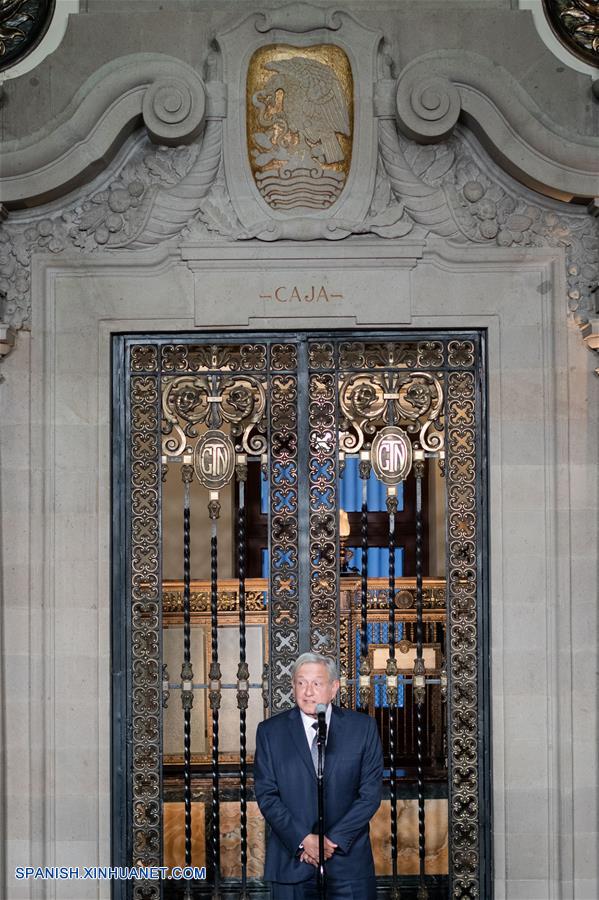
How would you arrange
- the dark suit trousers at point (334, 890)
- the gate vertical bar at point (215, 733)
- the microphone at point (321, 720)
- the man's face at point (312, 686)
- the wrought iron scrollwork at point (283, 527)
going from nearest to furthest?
the microphone at point (321, 720)
the man's face at point (312, 686)
the dark suit trousers at point (334, 890)
the gate vertical bar at point (215, 733)
the wrought iron scrollwork at point (283, 527)

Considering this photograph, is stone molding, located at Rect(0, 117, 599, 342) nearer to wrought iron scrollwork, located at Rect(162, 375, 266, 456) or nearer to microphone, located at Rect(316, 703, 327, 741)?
wrought iron scrollwork, located at Rect(162, 375, 266, 456)

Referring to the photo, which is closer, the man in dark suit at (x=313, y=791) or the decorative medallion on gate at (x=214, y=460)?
the man in dark suit at (x=313, y=791)

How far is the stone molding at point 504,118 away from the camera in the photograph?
600cm

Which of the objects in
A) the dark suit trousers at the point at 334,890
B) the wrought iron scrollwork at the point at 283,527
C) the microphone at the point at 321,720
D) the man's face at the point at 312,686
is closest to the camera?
the microphone at the point at 321,720

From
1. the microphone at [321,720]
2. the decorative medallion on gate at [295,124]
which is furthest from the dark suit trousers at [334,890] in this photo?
the decorative medallion on gate at [295,124]

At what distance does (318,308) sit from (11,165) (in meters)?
1.94

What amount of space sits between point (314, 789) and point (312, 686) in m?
0.51

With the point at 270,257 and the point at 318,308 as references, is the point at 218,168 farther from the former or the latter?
the point at 318,308

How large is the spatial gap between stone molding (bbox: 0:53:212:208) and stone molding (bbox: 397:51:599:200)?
126 centimetres

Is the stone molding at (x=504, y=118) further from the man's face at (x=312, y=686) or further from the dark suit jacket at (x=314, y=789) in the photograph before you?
the dark suit jacket at (x=314, y=789)

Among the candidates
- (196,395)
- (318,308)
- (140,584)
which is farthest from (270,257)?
(140,584)

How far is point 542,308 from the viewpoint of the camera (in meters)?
6.21

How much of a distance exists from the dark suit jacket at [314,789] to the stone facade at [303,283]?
4.65 feet

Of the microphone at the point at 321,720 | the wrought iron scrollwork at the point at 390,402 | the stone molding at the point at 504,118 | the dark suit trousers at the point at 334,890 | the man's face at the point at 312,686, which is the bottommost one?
the dark suit trousers at the point at 334,890
